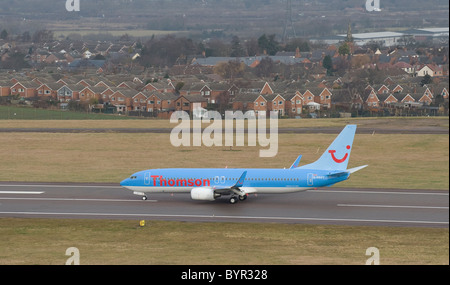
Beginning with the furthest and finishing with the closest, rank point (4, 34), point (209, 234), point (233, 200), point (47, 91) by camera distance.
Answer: point (4, 34) → point (47, 91) → point (233, 200) → point (209, 234)

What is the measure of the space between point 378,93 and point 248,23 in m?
52.7

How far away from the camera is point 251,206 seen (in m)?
58.7

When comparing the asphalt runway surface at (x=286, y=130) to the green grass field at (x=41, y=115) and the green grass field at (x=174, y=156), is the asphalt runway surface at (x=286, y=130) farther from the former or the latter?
the green grass field at (x=41, y=115)

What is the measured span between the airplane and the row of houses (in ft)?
258

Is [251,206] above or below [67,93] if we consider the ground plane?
below

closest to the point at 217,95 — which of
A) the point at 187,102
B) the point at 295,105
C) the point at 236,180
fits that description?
the point at 187,102

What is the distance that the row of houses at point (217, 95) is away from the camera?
14425 cm

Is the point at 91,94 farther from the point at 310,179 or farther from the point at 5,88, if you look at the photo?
the point at 310,179

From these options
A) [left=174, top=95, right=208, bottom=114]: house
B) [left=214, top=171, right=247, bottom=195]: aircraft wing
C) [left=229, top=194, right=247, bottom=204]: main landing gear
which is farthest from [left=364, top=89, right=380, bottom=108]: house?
[left=214, top=171, right=247, bottom=195]: aircraft wing

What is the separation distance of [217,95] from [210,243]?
345 feet

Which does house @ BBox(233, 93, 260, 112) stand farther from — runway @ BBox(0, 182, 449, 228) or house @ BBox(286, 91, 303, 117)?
runway @ BBox(0, 182, 449, 228)

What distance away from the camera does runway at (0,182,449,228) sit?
176 feet
